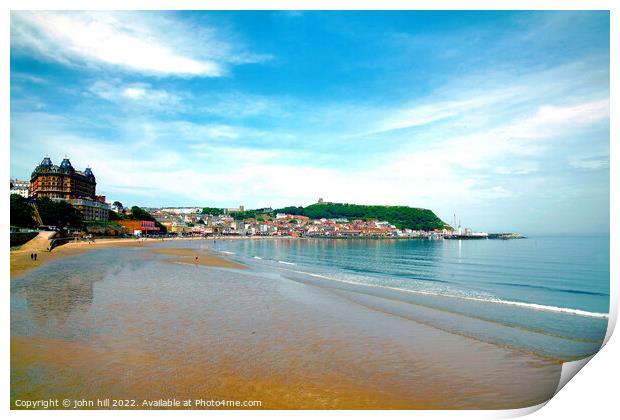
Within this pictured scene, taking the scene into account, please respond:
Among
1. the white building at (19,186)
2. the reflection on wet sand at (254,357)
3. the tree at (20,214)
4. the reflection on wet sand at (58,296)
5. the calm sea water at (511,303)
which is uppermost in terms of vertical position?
the white building at (19,186)

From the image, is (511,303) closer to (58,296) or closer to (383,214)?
(58,296)

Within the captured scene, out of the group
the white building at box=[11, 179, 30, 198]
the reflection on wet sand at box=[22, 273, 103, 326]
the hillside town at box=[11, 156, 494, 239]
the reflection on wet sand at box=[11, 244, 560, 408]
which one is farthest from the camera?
the hillside town at box=[11, 156, 494, 239]

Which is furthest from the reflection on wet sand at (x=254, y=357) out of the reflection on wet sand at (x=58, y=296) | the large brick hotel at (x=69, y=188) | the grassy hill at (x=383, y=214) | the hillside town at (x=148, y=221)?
the grassy hill at (x=383, y=214)

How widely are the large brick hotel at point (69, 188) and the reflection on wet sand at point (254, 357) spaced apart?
50967 mm

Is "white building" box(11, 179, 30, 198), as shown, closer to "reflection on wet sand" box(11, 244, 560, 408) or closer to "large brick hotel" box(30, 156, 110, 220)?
"large brick hotel" box(30, 156, 110, 220)

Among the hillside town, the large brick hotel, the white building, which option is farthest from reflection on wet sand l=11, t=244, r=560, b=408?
the large brick hotel

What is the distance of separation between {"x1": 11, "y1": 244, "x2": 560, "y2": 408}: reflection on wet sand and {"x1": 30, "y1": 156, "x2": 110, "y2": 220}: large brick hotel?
2007 inches

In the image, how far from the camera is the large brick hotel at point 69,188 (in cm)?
5650

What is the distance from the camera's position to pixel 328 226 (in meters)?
142

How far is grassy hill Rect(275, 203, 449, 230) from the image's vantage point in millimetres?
148500

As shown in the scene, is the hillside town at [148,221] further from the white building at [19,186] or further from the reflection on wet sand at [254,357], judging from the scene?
the reflection on wet sand at [254,357]

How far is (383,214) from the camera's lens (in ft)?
515

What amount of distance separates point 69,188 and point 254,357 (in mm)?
74515
